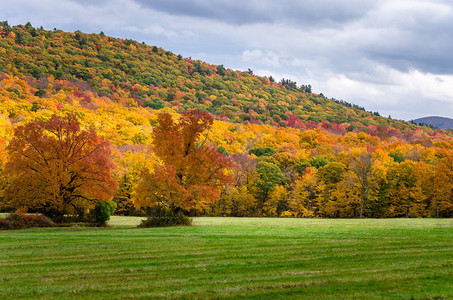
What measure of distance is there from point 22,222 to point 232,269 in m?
20.0

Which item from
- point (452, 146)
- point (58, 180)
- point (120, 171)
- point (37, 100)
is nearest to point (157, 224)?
point (58, 180)

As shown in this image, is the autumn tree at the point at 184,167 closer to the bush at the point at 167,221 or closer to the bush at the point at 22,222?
the bush at the point at 167,221

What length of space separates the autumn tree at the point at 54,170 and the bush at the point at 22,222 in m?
1.38

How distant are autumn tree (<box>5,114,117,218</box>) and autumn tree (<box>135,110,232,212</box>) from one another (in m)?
3.19

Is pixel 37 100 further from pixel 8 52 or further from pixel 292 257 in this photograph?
pixel 292 257

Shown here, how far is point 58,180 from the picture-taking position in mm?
26922

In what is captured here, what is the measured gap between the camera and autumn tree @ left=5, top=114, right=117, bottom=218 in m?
26.6

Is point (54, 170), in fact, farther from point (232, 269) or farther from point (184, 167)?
point (232, 269)

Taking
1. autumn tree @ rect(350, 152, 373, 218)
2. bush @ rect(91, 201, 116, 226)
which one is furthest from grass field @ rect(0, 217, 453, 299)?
autumn tree @ rect(350, 152, 373, 218)

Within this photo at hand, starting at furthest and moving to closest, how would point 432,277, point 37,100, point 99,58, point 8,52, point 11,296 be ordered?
point 99,58 → point 8,52 → point 37,100 → point 432,277 → point 11,296

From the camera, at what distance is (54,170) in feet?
86.1

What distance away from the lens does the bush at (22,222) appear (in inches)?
969

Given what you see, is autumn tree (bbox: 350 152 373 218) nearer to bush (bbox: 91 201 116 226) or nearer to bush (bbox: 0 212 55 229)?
bush (bbox: 91 201 116 226)

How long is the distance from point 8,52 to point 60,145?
480 ft
